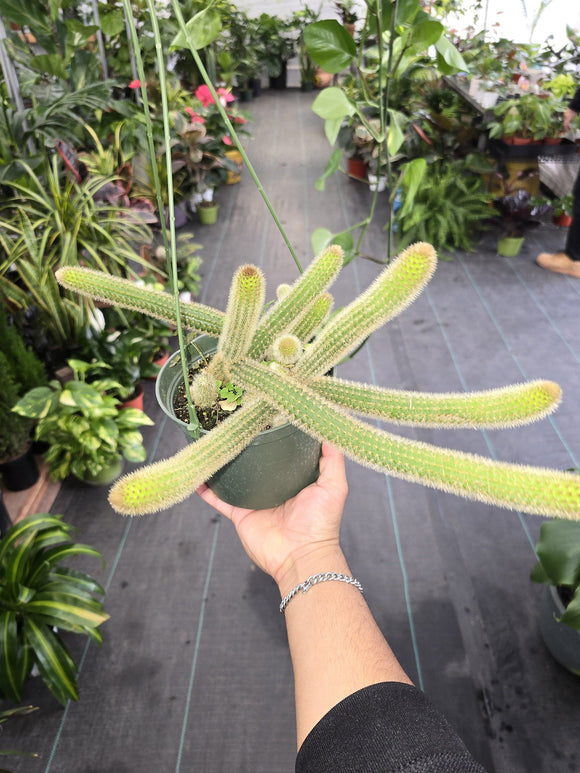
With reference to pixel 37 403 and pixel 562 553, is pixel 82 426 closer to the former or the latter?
pixel 37 403

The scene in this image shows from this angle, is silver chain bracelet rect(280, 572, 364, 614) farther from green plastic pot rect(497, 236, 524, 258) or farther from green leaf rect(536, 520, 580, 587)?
green plastic pot rect(497, 236, 524, 258)

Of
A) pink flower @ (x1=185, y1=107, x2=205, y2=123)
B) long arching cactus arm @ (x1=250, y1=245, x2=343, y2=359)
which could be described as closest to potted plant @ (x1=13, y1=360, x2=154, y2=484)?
long arching cactus arm @ (x1=250, y1=245, x2=343, y2=359)

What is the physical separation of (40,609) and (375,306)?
1.37m

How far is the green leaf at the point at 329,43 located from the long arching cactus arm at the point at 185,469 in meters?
0.64

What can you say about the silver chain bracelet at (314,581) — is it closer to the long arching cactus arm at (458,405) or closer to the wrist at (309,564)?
the wrist at (309,564)

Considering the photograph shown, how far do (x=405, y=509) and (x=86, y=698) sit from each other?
129 centimetres

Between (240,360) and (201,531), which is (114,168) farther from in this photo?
(240,360)

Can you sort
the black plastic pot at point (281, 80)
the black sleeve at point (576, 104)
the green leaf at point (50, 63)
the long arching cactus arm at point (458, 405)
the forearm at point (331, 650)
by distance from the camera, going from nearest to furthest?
1. the long arching cactus arm at point (458, 405)
2. the forearm at point (331, 650)
3. the green leaf at point (50, 63)
4. the black sleeve at point (576, 104)
5. the black plastic pot at point (281, 80)

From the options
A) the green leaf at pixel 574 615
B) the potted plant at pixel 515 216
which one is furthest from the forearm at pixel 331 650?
the potted plant at pixel 515 216

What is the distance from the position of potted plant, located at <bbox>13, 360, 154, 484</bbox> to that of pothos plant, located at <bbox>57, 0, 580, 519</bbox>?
118cm

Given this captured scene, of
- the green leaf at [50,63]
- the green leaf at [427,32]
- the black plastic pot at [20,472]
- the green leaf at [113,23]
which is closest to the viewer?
the green leaf at [427,32]

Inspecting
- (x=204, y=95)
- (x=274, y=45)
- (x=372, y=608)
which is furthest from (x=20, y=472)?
(x=274, y=45)

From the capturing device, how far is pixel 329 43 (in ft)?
2.91

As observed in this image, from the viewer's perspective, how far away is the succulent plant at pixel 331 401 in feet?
1.80
